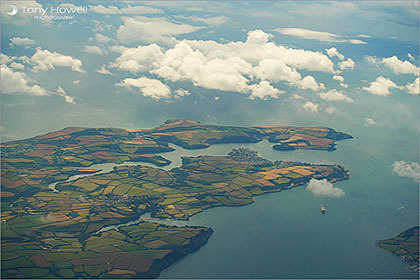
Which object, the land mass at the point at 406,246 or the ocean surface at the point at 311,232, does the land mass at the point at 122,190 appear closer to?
the ocean surface at the point at 311,232

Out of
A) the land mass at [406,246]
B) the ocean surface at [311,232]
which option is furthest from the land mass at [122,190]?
the land mass at [406,246]

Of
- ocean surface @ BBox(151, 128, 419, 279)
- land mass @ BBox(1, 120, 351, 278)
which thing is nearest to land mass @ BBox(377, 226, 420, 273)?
ocean surface @ BBox(151, 128, 419, 279)

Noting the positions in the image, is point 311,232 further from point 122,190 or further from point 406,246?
point 122,190

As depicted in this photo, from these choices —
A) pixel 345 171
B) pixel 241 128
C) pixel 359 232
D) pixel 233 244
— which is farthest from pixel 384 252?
pixel 241 128

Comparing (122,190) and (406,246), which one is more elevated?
(122,190)

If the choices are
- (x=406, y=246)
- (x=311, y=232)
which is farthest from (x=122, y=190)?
(x=406, y=246)

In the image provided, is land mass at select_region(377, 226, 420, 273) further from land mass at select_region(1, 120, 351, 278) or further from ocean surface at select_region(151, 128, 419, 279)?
land mass at select_region(1, 120, 351, 278)

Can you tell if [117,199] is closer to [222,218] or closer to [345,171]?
[222,218]
